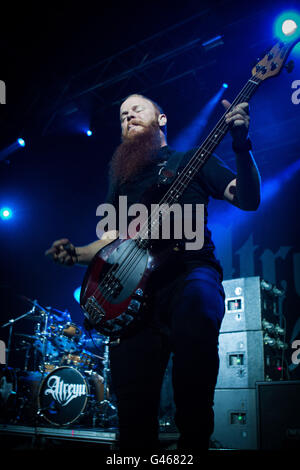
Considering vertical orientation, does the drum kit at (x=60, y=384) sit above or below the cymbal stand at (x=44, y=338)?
below

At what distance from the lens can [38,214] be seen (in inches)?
310

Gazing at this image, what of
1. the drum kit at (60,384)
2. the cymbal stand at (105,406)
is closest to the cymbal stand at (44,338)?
the drum kit at (60,384)

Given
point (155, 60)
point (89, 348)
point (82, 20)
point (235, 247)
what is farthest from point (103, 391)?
point (82, 20)

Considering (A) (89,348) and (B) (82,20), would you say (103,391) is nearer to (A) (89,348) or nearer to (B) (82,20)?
(A) (89,348)

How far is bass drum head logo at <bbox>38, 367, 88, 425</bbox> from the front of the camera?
18.0 ft

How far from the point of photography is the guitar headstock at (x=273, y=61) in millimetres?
2301

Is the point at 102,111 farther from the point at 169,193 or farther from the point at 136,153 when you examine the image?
the point at 169,193

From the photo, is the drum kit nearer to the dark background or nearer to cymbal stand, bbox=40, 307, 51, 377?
cymbal stand, bbox=40, 307, 51, 377

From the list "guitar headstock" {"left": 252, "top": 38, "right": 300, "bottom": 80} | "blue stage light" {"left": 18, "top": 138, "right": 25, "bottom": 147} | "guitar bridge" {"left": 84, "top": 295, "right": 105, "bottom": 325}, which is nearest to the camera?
"guitar bridge" {"left": 84, "top": 295, "right": 105, "bottom": 325}

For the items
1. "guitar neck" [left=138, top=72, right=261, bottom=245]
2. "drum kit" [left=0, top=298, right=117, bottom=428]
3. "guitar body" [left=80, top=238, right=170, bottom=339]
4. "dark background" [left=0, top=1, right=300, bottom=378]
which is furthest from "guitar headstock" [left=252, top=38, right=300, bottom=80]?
→ "drum kit" [left=0, top=298, right=117, bottom=428]

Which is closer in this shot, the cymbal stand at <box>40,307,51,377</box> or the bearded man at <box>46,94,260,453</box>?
the bearded man at <box>46,94,260,453</box>

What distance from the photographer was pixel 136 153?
108 inches

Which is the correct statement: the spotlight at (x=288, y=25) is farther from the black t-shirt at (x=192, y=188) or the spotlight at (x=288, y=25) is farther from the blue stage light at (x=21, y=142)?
the blue stage light at (x=21, y=142)

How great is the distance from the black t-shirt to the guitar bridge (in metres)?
0.48
